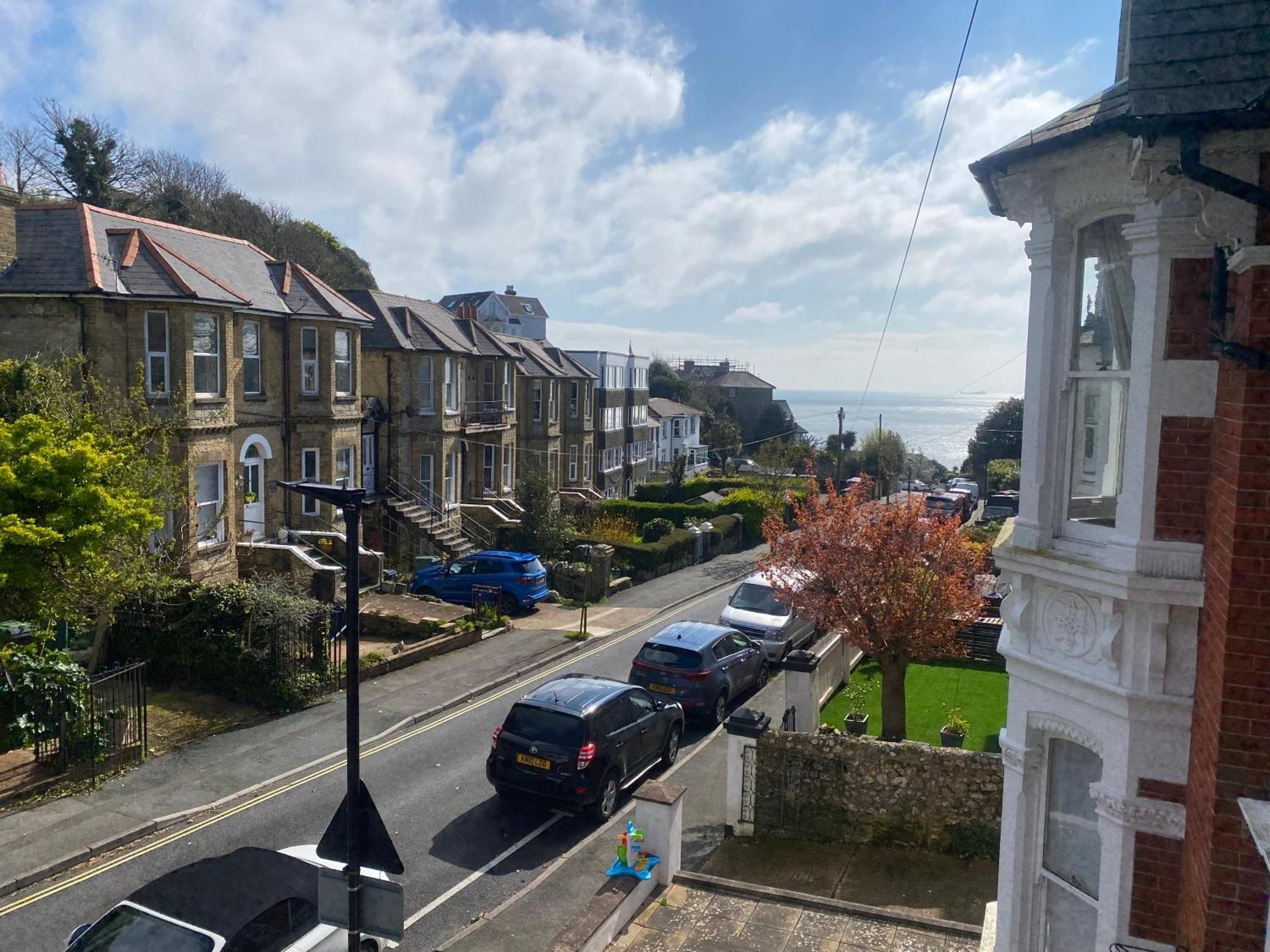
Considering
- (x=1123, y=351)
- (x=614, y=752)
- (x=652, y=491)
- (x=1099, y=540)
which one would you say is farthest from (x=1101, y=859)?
(x=652, y=491)

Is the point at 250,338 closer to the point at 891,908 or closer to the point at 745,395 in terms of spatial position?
the point at 891,908

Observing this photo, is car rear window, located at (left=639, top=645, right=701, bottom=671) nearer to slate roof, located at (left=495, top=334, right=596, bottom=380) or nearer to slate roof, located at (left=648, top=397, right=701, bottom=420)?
slate roof, located at (left=495, top=334, right=596, bottom=380)

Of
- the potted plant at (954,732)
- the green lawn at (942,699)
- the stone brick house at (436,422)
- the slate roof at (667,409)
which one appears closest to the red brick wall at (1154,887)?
the potted plant at (954,732)

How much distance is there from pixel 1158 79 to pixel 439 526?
2818 centimetres

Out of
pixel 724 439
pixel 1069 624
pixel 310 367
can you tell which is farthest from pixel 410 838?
pixel 724 439

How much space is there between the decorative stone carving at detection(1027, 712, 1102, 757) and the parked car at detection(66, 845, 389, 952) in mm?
5956

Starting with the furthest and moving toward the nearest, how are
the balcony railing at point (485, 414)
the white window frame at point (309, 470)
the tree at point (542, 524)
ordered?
the balcony railing at point (485, 414), the tree at point (542, 524), the white window frame at point (309, 470)

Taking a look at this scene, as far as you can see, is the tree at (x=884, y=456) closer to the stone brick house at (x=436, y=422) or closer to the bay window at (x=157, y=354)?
the stone brick house at (x=436, y=422)

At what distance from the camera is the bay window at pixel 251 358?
2327 centimetres

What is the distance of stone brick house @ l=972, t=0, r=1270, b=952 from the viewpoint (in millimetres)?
4445

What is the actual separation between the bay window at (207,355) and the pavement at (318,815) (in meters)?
7.78

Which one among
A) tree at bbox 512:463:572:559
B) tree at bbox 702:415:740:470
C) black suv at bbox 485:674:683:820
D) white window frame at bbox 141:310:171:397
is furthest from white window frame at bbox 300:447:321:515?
tree at bbox 702:415:740:470

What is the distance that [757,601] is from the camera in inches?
868

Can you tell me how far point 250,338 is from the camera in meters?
23.5
